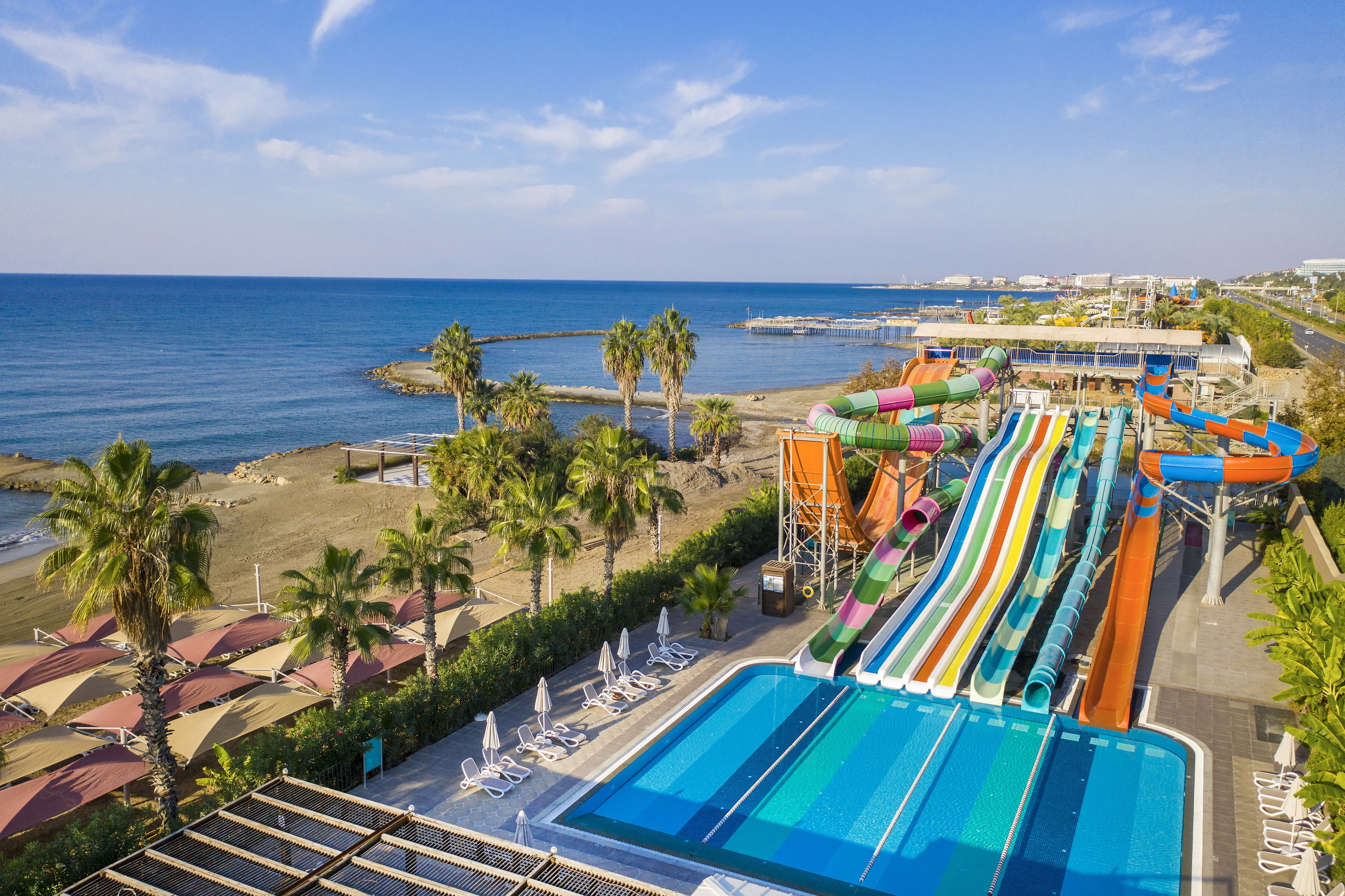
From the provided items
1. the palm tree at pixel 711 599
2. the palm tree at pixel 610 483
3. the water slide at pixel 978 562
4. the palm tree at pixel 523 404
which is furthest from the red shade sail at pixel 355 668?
the palm tree at pixel 523 404

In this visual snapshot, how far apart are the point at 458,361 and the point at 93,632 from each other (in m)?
21.4

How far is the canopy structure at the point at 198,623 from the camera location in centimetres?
2028

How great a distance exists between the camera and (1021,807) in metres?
13.6

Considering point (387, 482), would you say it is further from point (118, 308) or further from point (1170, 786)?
point (118, 308)

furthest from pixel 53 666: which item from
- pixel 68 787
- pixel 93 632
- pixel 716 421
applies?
pixel 716 421

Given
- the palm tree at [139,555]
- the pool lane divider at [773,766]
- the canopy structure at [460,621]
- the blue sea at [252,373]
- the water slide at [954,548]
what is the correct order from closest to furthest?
the palm tree at [139,555]
the pool lane divider at [773,766]
the water slide at [954,548]
the canopy structure at [460,621]
the blue sea at [252,373]

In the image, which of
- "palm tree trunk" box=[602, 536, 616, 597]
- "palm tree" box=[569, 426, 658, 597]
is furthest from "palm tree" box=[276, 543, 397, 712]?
"palm tree trunk" box=[602, 536, 616, 597]

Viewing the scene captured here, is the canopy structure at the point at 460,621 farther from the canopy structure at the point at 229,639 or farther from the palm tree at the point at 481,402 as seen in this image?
the palm tree at the point at 481,402

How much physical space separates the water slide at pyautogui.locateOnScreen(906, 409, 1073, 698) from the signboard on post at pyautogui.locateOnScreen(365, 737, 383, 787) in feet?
33.2

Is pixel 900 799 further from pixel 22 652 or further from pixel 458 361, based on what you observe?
pixel 458 361

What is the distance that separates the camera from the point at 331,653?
1476 cm

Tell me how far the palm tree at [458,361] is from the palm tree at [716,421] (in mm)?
10834

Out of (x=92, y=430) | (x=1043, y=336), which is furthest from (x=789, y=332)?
(x=1043, y=336)

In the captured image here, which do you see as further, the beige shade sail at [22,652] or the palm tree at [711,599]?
the palm tree at [711,599]
